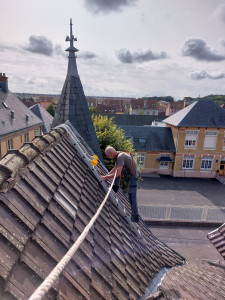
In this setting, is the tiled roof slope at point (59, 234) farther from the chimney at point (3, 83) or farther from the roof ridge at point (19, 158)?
the chimney at point (3, 83)

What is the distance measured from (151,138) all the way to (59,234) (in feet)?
100

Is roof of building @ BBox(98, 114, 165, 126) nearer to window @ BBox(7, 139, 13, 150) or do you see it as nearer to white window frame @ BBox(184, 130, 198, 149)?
white window frame @ BBox(184, 130, 198, 149)

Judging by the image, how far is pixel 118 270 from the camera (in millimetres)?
3404

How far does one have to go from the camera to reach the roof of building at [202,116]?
2936cm

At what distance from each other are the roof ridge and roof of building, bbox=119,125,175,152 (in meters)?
27.3

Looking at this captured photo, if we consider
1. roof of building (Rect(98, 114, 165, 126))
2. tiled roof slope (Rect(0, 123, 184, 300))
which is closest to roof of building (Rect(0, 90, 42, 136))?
tiled roof slope (Rect(0, 123, 184, 300))

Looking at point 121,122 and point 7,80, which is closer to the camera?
point 7,80

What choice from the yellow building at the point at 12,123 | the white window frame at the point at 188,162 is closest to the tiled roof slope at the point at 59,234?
the yellow building at the point at 12,123

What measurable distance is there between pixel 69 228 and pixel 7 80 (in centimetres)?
3190

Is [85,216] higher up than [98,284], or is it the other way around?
[85,216]

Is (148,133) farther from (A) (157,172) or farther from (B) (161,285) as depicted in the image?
(B) (161,285)

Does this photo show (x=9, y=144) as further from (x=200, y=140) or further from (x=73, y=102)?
(x=200, y=140)

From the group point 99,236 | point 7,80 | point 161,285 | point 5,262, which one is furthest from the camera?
point 7,80

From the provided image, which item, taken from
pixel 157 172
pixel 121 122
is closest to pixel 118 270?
pixel 157 172
